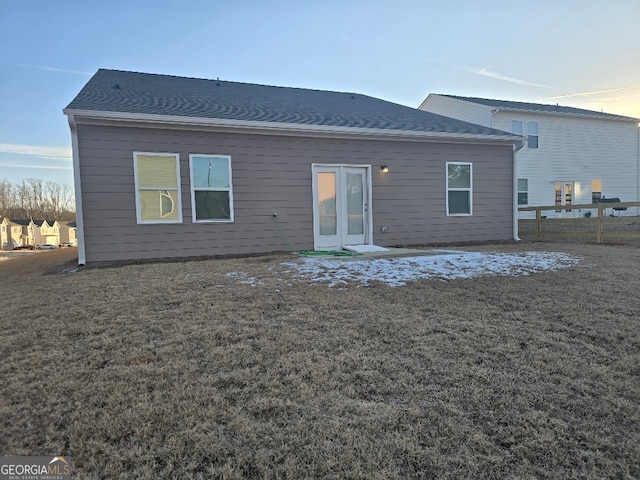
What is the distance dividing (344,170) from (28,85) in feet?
44.0

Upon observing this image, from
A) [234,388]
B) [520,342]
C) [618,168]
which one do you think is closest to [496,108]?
[618,168]

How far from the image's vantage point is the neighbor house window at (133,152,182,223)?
289 inches

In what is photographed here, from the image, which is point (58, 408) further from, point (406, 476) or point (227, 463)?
point (406, 476)

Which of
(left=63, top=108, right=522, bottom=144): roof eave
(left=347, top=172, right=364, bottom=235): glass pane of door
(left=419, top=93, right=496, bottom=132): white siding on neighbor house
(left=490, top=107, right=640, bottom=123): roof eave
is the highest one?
(left=419, top=93, right=496, bottom=132): white siding on neighbor house

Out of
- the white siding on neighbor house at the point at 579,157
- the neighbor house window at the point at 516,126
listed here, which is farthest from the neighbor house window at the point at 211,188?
the neighbor house window at the point at 516,126

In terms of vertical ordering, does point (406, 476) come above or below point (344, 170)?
below

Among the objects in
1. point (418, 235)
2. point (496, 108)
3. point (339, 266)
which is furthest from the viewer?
point (496, 108)

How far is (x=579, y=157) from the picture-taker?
17.6 meters

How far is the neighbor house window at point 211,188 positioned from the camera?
7688 millimetres

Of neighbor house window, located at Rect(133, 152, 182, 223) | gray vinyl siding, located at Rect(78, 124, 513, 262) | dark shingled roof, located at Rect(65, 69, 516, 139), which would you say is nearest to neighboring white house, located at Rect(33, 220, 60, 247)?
dark shingled roof, located at Rect(65, 69, 516, 139)

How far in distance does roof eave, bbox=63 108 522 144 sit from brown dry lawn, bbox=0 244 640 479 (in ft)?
13.0

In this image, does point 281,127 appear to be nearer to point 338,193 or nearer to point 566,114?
point 338,193

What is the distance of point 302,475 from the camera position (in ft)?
4.95

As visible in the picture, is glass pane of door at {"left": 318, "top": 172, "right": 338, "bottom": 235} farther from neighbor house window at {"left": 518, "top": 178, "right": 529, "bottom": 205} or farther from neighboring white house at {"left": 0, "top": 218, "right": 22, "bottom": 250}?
neighboring white house at {"left": 0, "top": 218, "right": 22, "bottom": 250}
